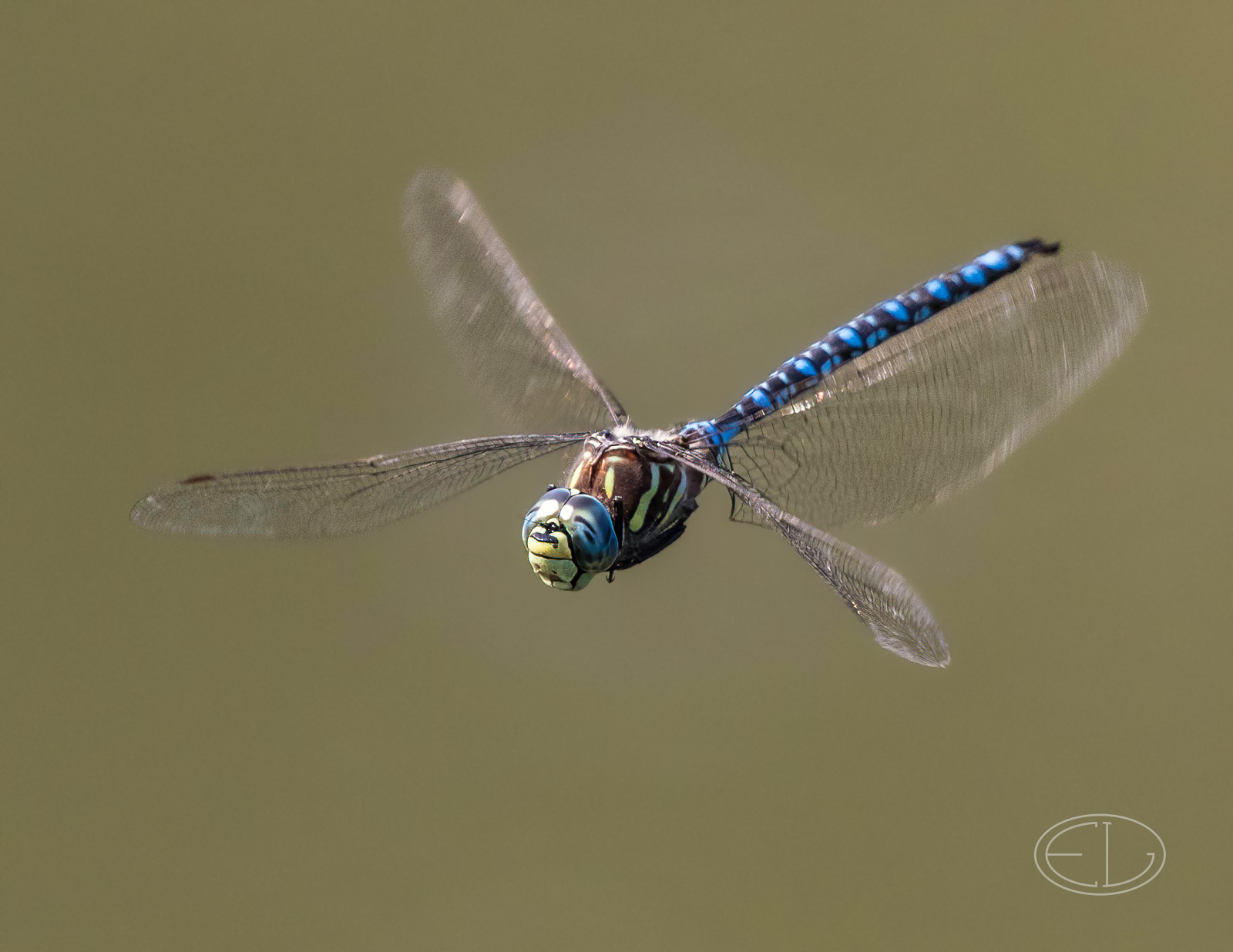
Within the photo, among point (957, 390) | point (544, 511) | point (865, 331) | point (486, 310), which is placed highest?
point (486, 310)

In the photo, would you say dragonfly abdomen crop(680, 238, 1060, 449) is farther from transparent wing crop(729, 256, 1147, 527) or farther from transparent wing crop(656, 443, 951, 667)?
transparent wing crop(656, 443, 951, 667)

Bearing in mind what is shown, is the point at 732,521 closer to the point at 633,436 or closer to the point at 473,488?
the point at 633,436

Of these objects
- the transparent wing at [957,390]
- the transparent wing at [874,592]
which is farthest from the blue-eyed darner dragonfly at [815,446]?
the transparent wing at [874,592]

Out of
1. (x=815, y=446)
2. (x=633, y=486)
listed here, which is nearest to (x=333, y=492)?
(x=633, y=486)

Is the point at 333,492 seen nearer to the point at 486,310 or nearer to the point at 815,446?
the point at 486,310

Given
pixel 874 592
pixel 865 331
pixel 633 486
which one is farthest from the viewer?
pixel 865 331

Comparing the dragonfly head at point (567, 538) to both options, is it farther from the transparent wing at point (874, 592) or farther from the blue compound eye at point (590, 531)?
the transparent wing at point (874, 592)
